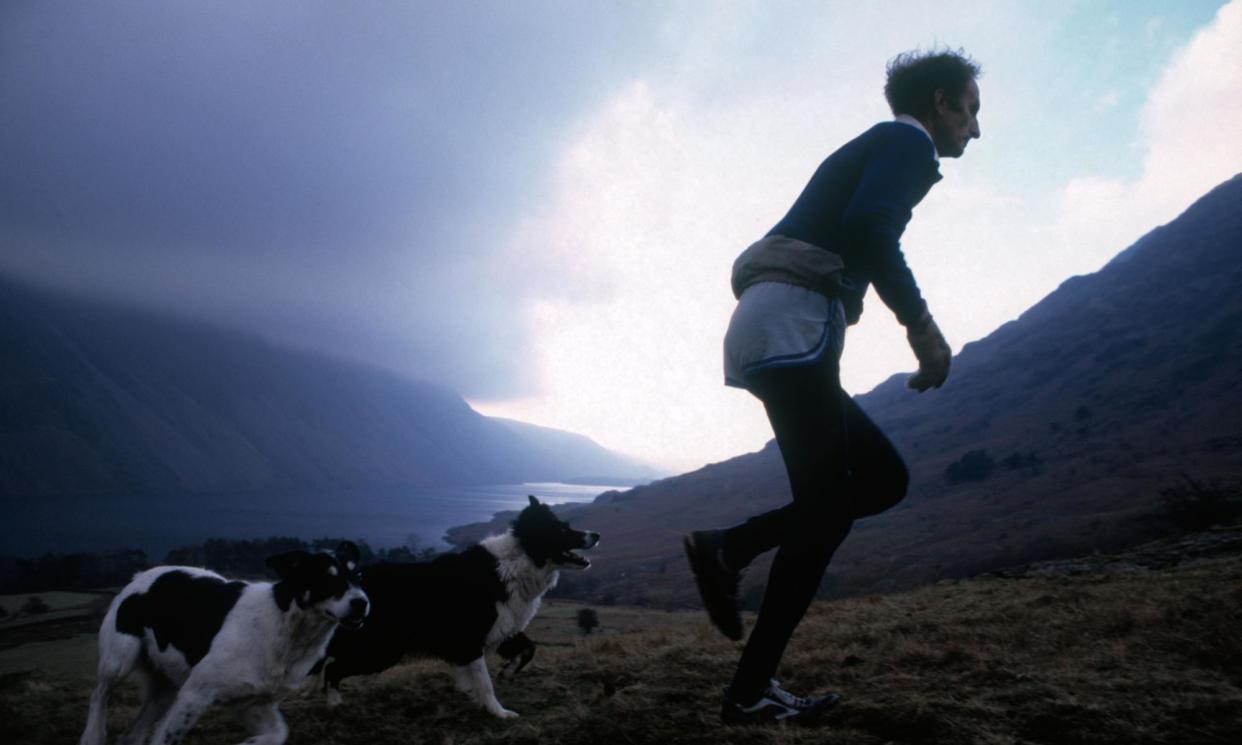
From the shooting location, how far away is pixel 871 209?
110 inches

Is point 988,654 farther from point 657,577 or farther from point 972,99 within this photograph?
point 657,577

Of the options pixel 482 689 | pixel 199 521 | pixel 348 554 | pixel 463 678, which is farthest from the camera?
pixel 199 521

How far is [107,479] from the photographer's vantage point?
189500 millimetres

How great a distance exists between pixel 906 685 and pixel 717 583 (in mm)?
1469

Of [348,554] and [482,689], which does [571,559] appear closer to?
[482,689]

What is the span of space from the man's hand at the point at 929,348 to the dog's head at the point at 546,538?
208 inches

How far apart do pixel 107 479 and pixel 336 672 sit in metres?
234

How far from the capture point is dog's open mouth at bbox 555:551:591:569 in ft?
24.8

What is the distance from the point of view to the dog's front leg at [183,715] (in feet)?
12.8

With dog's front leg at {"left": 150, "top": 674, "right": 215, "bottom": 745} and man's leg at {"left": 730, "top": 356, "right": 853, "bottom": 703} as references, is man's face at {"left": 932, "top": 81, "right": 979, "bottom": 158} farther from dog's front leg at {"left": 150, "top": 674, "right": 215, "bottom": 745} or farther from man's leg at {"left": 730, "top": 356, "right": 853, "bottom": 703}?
dog's front leg at {"left": 150, "top": 674, "right": 215, "bottom": 745}

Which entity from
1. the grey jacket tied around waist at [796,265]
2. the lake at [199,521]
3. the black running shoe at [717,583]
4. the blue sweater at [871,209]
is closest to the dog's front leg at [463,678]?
the black running shoe at [717,583]

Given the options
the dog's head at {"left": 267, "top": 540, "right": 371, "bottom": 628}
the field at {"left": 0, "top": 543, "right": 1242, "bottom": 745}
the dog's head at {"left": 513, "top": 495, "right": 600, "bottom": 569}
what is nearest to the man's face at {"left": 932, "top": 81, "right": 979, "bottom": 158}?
the field at {"left": 0, "top": 543, "right": 1242, "bottom": 745}

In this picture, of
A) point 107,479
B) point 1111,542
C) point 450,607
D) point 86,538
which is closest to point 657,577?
point 1111,542

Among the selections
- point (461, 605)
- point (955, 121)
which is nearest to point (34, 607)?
point (461, 605)
